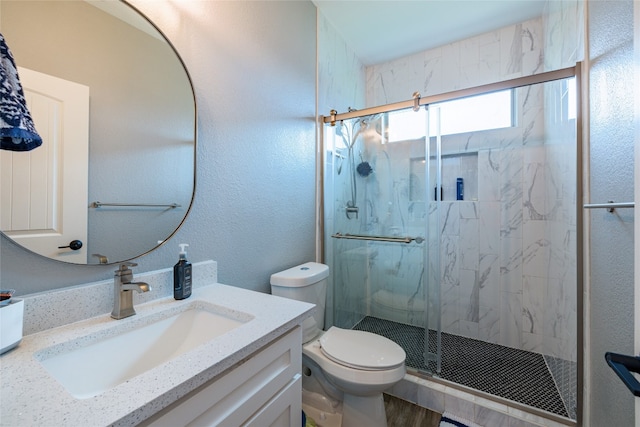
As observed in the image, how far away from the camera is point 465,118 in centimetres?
227

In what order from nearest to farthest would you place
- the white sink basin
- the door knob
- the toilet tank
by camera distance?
1. the white sink basin
2. the door knob
3. the toilet tank

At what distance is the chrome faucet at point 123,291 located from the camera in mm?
819

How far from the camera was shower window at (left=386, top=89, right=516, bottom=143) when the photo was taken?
6.08 feet

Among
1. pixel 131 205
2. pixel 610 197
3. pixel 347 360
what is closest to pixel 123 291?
pixel 131 205

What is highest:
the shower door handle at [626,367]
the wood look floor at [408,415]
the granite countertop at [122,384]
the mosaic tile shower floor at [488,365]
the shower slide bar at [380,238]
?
the shower slide bar at [380,238]

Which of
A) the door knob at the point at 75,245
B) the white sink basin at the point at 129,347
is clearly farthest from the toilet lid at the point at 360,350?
the door knob at the point at 75,245

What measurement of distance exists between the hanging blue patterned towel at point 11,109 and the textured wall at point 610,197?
170cm

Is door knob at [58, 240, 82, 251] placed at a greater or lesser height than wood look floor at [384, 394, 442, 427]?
greater

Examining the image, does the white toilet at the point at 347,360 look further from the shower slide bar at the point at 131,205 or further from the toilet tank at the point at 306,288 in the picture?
the shower slide bar at the point at 131,205

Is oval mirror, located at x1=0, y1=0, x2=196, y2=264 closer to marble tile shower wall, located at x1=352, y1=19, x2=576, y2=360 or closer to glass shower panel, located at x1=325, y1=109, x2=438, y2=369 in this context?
glass shower panel, located at x1=325, y1=109, x2=438, y2=369

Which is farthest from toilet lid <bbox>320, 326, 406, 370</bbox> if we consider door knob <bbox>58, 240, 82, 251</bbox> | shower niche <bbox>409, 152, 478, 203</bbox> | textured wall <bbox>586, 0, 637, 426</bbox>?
shower niche <bbox>409, 152, 478, 203</bbox>

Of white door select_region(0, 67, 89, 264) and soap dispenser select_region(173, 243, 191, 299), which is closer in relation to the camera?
white door select_region(0, 67, 89, 264)

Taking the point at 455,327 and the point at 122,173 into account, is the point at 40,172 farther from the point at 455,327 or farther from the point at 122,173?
the point at 455,327

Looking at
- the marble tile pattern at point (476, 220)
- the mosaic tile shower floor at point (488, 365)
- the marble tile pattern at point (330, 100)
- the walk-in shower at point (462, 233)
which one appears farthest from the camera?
the marble tile pattern at point (330, 100)
